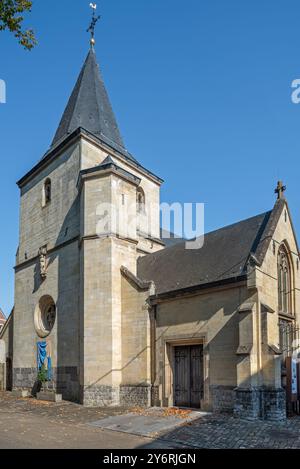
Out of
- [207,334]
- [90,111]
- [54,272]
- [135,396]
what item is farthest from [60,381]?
[90,111]

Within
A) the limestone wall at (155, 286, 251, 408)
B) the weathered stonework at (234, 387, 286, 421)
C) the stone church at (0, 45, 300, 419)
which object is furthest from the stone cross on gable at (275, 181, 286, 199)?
the weathered stonework at (234, 387, 286, 421)

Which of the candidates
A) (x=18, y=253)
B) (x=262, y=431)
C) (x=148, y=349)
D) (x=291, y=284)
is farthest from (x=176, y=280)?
(x=18, y=253)

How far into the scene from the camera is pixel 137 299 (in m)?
17.8

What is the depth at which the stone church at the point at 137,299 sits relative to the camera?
14.2 meters

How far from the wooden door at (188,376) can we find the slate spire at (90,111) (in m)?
12.5

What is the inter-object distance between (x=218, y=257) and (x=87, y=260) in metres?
5.57

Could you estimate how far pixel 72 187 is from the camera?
70.7ft

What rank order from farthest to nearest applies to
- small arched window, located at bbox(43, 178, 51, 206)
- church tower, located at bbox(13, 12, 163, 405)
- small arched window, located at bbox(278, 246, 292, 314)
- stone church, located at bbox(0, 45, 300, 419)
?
1. small arched window, located at bbox(43, 178, 51, 206)
2. church tower, located at bbox(13, 12, 163, 405)
3. small arched window, located at bbox(278, 246, 292, 314)
4. stone church, located at bbox(0, 45, 300, 419)

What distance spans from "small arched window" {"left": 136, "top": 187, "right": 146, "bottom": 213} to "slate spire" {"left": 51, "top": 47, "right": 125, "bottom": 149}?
2.77 m

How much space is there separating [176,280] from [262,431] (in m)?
Result: 7.15

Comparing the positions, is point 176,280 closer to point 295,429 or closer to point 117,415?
point 117,415

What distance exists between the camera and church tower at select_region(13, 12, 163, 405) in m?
17.7

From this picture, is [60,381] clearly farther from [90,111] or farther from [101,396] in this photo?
[90,111]

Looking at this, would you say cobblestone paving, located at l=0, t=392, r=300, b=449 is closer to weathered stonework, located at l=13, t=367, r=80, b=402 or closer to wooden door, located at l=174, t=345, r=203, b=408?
wooden door, located at l=174, t=345, r=203, b=408
